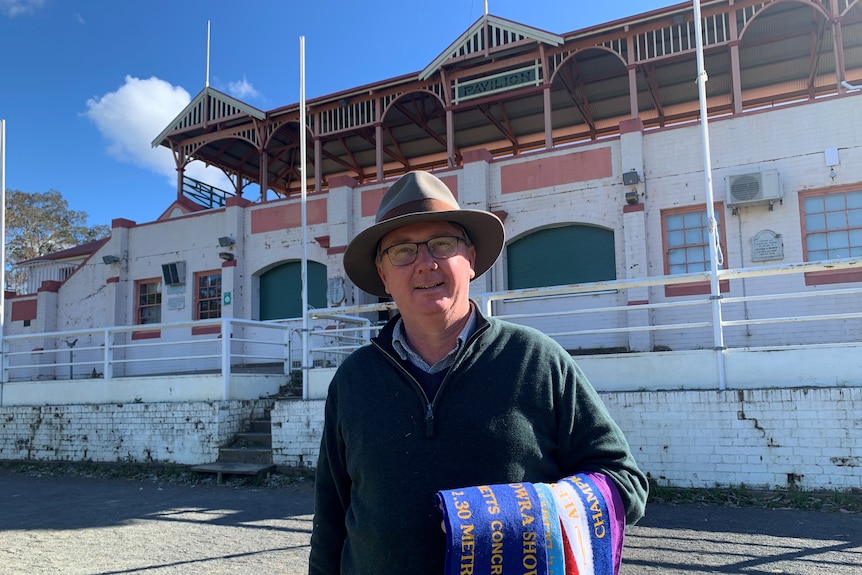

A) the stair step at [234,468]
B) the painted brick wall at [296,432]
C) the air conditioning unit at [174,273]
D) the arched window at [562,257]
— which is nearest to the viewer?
the stair step at [234,468]

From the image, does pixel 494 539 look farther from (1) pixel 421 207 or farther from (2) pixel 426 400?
(1) pixel 421 207

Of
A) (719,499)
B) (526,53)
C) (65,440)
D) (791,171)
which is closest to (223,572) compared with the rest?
(719,499)

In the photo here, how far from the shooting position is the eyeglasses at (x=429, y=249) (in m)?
1.93

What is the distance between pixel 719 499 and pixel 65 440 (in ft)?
32.0

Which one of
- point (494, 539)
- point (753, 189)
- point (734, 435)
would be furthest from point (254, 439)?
point (753, 189)

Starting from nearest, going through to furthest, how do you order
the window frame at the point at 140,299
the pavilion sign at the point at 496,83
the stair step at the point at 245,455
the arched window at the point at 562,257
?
the stair step at the point at 245,455 < the arched window at the point at 562,257 < the pavilion sign at the point at 496,83 < the window frame at the point at 140,299

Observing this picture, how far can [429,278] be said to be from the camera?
6.23 feet

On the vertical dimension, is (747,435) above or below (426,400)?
below

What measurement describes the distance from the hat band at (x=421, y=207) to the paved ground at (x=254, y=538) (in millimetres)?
3589

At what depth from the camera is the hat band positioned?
191 centimetres

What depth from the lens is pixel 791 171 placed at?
11.0 meters

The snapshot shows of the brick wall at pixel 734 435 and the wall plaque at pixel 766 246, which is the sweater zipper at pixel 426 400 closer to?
the brick wall at pixel 734 435

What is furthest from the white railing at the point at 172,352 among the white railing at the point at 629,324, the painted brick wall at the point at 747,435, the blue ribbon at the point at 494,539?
the blue ribbon at the point at 494,539

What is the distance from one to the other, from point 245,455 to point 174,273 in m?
9.05
